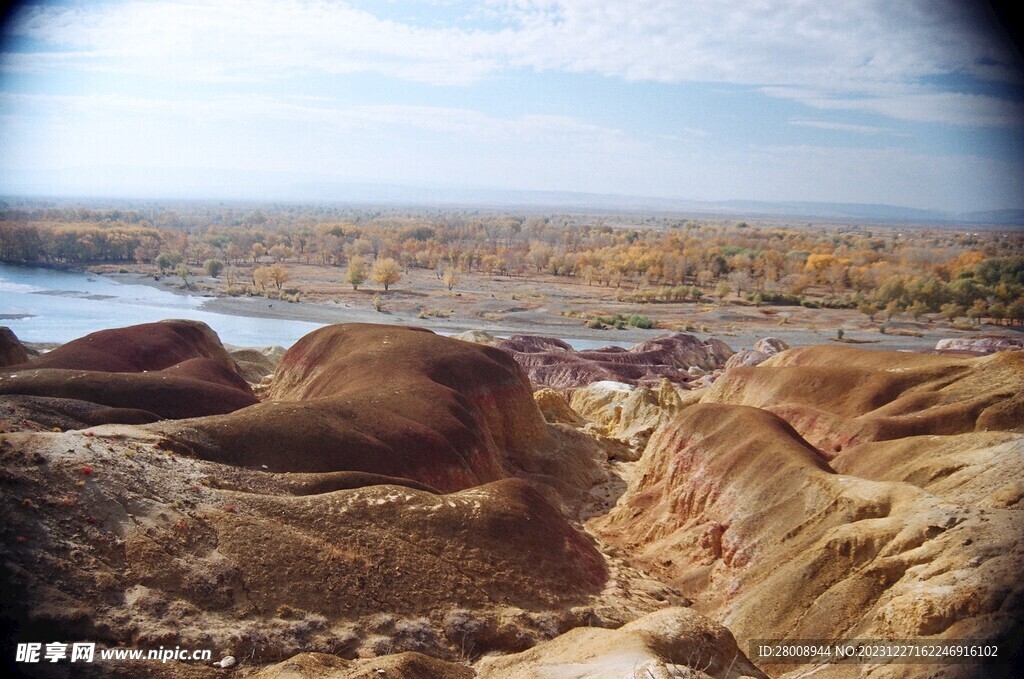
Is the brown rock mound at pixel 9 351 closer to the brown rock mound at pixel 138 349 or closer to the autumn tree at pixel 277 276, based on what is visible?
the brown rock mound at pixel 138 349

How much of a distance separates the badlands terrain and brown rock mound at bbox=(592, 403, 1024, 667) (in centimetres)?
6

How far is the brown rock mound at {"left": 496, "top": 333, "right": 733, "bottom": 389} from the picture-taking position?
2180 inches

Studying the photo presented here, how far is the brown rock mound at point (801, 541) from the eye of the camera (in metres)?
14.7

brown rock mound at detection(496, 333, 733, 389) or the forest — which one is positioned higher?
the forest

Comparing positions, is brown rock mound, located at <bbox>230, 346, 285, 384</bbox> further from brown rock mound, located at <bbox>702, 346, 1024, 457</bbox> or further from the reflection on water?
brown rock mound, located at <bbox>702, 346, 1024, 457</bbox>

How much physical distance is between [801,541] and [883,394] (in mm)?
14871

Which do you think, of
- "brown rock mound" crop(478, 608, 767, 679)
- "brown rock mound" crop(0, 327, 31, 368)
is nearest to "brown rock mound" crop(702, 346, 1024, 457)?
"brown rock mound" crop(478, 608, 767, 679)

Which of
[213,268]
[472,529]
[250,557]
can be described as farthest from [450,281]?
[250,557]

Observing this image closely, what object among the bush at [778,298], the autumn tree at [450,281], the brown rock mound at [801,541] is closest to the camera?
the brown rock mound at [801,541]

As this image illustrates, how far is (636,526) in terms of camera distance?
27359 millimetres

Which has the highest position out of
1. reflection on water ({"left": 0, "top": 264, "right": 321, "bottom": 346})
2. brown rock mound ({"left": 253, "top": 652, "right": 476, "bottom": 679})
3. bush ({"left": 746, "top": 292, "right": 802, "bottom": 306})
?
bush ({"left": 746, "top": 292, "right": 802, "bottom": 306})

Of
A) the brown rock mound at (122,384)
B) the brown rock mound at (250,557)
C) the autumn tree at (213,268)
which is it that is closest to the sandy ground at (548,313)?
the autumn tree at (213,268)

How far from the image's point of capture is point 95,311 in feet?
271

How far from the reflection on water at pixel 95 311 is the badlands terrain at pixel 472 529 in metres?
43.5
